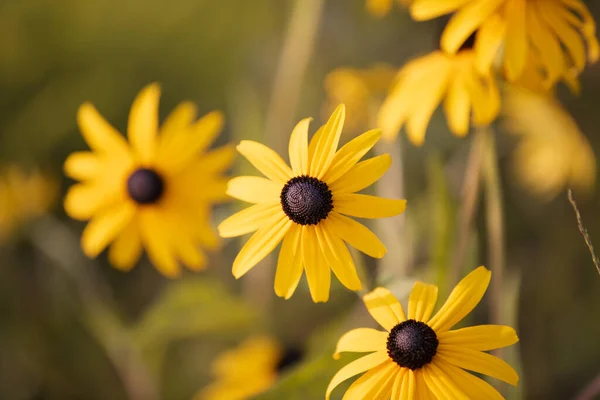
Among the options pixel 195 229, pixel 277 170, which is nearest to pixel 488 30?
pixel 277 170

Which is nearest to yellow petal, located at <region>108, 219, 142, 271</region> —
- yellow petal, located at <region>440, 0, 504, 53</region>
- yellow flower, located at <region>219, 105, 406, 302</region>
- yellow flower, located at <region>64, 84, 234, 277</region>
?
yellow flower, located at <region>64, 84, 234, 277</region>

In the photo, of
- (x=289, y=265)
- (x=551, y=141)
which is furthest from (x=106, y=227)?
(x=551, y=141)

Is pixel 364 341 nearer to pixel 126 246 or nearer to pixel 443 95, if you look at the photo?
pixel 443 95

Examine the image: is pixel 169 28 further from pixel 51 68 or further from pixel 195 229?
pixel 195 229

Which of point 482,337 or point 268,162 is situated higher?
point 268,162

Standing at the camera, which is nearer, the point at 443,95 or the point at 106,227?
the point at 443,95

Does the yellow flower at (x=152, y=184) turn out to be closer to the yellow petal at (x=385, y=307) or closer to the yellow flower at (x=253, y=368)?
the yellow flower at (x=253, y=368)
